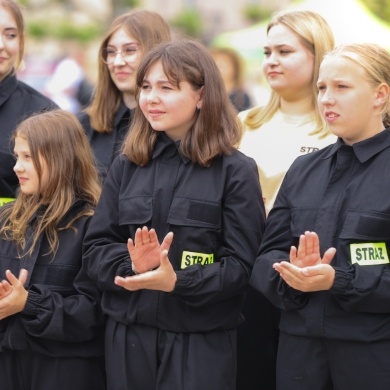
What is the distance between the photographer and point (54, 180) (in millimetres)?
4387

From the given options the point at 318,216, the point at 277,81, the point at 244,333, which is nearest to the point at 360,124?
the point at 318,216

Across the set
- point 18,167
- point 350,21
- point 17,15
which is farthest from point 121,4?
point 18,167

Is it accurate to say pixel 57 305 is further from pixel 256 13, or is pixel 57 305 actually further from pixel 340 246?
pixel 256 13

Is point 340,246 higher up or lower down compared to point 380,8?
lower down

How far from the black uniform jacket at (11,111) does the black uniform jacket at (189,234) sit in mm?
920

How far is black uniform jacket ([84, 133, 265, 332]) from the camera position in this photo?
388 centimetres

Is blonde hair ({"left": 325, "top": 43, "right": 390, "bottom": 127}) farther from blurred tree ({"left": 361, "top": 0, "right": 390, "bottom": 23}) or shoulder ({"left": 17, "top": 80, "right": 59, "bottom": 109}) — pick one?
blurred tree ({"left": 361, "top": 0, "right": 390, "bottom": 23})

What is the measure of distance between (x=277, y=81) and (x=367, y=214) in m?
1.30

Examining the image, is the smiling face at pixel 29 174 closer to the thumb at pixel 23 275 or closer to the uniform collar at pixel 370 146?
the thumb at pixel 23 275

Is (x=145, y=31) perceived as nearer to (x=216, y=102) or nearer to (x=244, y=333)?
(x=216, y=102)

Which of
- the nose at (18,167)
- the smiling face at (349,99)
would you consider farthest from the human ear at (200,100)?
the nose at (18,167)

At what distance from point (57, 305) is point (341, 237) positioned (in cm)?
134

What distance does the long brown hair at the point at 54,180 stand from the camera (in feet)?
14.1

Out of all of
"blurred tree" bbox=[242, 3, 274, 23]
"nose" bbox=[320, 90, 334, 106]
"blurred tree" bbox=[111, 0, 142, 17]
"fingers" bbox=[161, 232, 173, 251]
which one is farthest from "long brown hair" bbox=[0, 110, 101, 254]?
"blurred tree" bbox=[242, 3, 274, 23]
